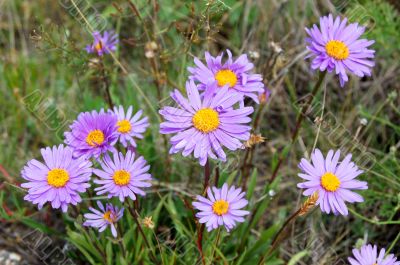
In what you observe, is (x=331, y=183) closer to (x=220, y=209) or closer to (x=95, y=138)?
(x=220, y=209)

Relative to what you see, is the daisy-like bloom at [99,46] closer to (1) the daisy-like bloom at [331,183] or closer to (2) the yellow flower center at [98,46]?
(2) the yellow flower center at [98,46]

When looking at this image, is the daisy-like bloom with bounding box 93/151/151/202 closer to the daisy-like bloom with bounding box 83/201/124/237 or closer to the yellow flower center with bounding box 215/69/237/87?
the daisy-like bloom with bounding box 83/201/124/237

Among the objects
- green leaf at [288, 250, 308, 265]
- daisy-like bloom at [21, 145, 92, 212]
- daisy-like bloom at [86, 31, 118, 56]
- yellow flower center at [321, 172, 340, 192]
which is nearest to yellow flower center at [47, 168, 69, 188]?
daisy-like bloom at [21, 145, 92, 212]

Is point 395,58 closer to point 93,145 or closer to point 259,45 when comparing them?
point 259,45

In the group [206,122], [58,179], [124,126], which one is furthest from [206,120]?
[58,179]

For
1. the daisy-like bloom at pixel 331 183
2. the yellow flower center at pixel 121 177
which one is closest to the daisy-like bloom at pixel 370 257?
the daisy-like bloom at pixel 331 183

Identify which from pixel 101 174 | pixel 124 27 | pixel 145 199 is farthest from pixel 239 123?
pixel 124 27

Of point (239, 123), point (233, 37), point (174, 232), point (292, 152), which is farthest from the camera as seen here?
point (233, 37)
